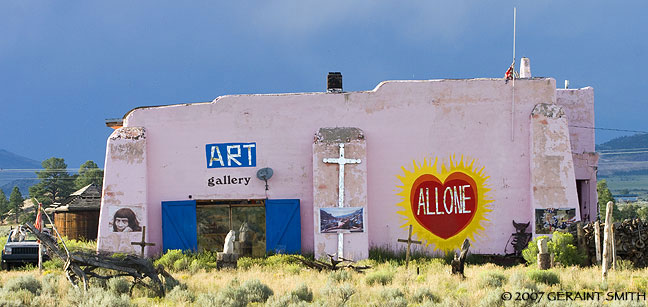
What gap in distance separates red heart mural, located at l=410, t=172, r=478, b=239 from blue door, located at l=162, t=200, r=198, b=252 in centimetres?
705

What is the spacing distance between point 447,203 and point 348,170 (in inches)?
131

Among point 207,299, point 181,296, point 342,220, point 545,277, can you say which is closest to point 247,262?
point 342,220

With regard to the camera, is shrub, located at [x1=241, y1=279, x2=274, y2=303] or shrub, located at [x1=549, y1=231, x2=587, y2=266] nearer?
shrub, located at [x1=241, y1=279, x2=274, y2=303]

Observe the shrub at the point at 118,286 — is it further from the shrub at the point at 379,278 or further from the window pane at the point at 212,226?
the window pane at the point at 212,226

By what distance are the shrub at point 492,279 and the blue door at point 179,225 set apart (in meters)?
10.2

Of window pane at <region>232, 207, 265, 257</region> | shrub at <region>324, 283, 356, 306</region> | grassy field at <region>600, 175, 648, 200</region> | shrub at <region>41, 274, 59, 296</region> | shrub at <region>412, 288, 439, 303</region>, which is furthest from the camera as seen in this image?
grassy field at <region>600, 175, 648, 200</region>

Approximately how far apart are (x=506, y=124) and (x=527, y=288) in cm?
871

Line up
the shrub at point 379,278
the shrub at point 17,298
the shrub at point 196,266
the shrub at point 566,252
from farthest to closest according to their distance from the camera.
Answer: the shrub at point 196,266 < the shrub at point 566,252 < the shrub at point 379,278 < the shrub at point 17,298

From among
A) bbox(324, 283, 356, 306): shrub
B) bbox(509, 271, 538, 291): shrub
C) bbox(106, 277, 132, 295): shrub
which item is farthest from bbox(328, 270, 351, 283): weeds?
bbox(106, 277, 132, 295): shrub

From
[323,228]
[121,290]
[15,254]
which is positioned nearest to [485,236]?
[323,228]

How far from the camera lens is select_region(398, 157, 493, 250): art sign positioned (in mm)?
22156

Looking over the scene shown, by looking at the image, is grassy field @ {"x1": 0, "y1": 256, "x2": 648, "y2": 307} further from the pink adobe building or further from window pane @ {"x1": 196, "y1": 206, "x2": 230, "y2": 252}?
window pane @ {"x1": 196, "y1": 206, "x2": 230, "y2": 252}

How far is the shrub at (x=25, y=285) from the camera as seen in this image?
1570cm

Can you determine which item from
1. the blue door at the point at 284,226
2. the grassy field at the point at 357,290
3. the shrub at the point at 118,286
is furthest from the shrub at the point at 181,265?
the shrub at the point at 118,286
